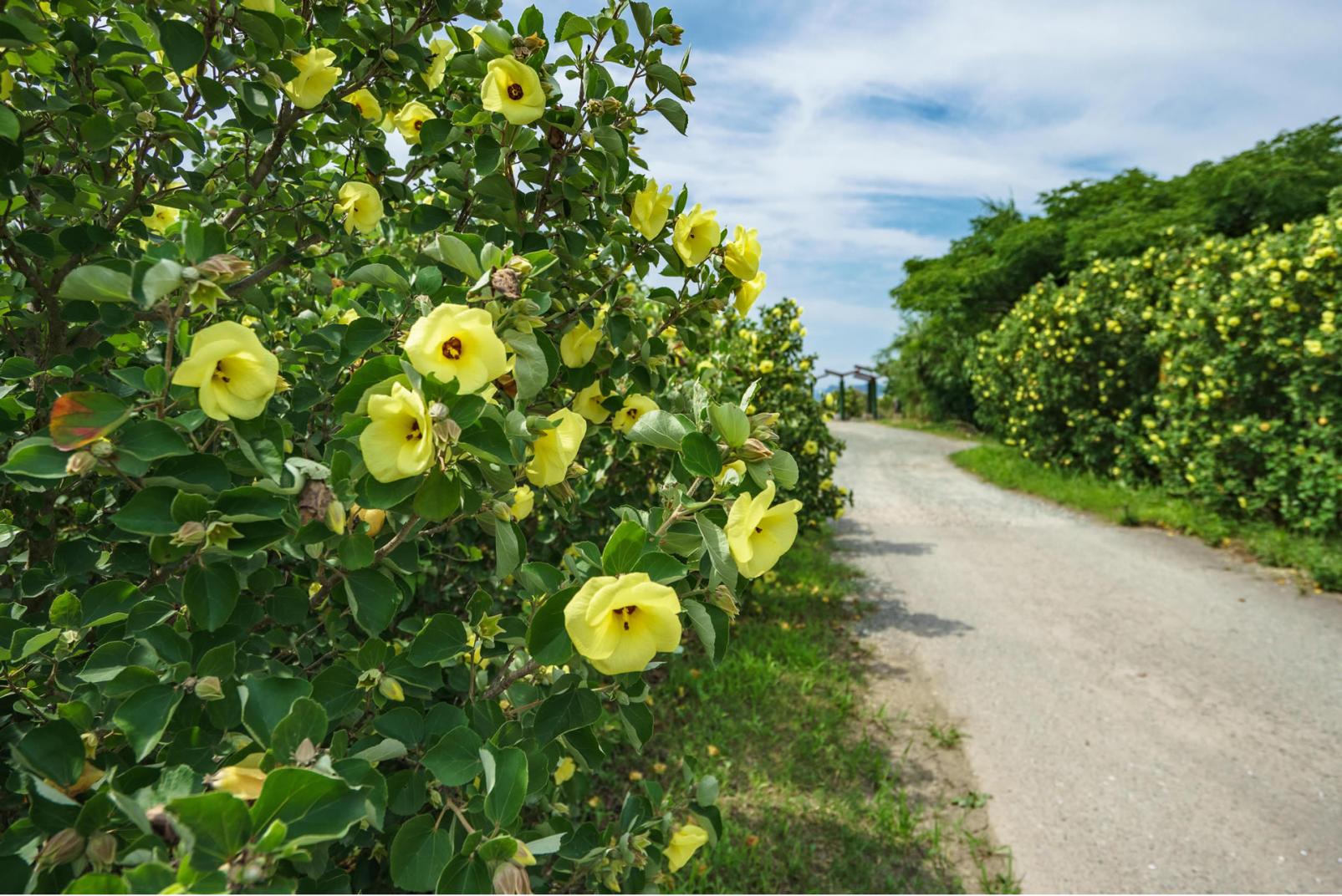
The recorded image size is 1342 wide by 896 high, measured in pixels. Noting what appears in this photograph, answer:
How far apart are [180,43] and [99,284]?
2.06 ft

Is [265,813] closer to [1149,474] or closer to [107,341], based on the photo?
[107,341]

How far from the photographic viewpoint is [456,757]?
3.26 ft

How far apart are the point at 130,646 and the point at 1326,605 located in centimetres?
694

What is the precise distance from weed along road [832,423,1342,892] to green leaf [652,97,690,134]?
9.11 ft

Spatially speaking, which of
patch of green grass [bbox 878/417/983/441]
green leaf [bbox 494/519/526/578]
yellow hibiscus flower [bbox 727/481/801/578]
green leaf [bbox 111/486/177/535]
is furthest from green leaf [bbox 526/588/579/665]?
patch of green grass [bbox 878/417/983/441]

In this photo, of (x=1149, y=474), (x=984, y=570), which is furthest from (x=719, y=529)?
(x=1149, y=474)

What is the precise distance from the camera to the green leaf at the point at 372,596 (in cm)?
105

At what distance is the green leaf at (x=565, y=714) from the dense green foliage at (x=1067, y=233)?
1096 cm

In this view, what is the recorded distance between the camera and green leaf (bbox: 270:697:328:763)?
794 mm

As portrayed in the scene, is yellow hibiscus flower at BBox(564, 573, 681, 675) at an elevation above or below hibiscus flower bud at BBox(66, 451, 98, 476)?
below

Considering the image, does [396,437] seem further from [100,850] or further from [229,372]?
[100,850]

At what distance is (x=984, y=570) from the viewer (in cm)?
640

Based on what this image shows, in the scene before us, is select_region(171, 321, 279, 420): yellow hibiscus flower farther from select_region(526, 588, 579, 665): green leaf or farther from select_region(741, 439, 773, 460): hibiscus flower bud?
select_region(741, 439, 773, 460): hibiscus flower bud

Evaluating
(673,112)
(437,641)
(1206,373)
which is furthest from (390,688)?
(1206,373)
